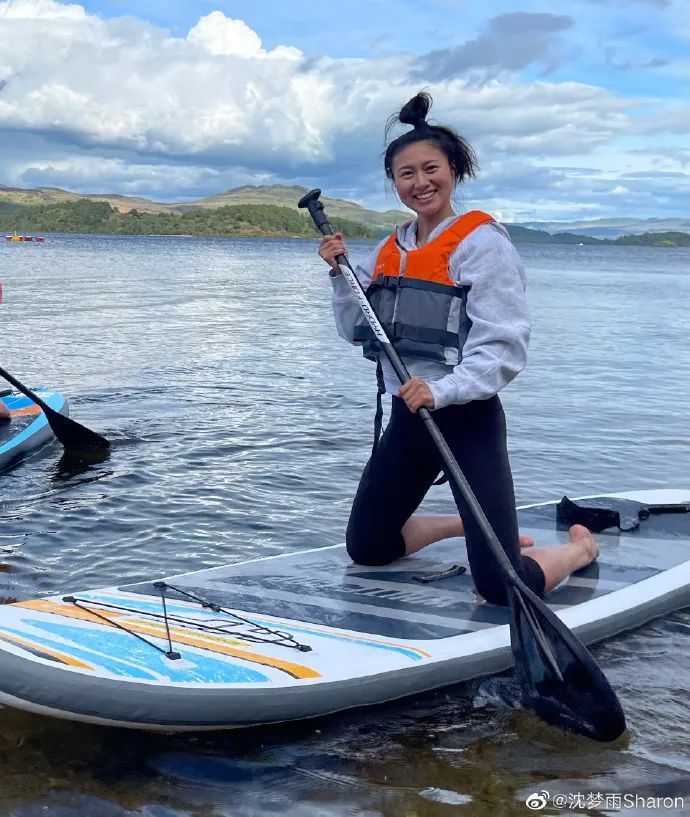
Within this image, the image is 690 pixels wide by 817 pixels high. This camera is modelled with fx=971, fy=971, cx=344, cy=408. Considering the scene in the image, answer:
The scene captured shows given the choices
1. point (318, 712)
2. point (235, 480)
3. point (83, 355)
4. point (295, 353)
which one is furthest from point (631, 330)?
point (318, 712)

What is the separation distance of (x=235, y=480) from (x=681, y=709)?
A: 15.2 feet

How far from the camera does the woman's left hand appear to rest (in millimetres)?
4008

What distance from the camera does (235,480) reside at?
27.1 ft

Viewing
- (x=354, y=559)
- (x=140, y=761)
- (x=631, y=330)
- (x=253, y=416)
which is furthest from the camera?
(x=631, y=330)

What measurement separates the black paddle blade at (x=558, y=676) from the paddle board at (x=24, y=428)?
5.68 meters

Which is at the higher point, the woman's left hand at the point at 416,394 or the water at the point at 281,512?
the woman's left hand at the point at 416,394

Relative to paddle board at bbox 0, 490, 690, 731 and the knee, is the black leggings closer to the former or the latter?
the knee

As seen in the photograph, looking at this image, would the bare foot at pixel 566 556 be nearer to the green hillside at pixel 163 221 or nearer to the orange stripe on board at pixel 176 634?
the orange stripe on board at pixel 176 634

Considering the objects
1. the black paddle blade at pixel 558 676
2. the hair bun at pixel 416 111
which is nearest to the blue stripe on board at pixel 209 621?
the black paddle blade at pixel 558 676

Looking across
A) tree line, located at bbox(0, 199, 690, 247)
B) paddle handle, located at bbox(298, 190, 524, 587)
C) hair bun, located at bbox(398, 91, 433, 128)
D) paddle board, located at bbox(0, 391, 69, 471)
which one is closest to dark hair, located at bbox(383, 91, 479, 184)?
hair bun, located at bbox(398, 91, 433, 128)

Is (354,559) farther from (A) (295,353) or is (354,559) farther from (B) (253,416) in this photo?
(A) (295,353)

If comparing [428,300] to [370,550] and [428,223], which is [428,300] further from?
[370,550]

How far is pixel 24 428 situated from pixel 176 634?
5480 mm

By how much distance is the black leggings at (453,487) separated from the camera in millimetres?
4242
